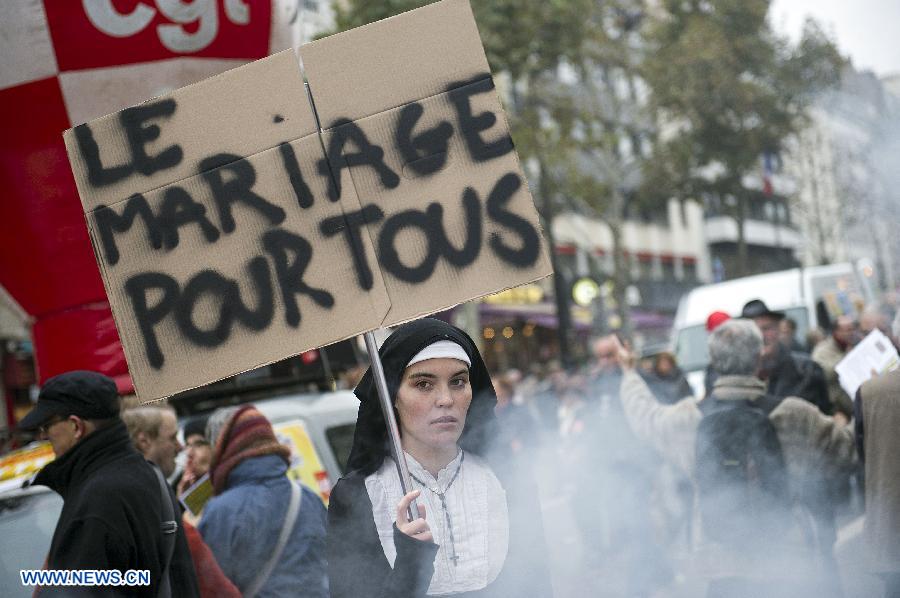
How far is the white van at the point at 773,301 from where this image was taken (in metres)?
12.5

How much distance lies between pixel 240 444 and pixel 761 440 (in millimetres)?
2082

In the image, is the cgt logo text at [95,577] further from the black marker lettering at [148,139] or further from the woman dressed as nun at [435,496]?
the black marker lettering at [148,139]

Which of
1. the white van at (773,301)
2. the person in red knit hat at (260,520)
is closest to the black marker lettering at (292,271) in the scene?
the person in red knit hat at (260,520)

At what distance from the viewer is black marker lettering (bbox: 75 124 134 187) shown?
3029 millimetres

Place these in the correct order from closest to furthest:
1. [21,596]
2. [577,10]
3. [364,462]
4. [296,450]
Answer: [364,462] → [21,596] → [296,450] → [577,10]

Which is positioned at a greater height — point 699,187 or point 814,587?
point 699,187

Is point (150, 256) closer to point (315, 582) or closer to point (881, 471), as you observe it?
point (315, 582)

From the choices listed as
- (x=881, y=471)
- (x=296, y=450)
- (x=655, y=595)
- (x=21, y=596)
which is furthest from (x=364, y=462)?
(x=655, y=595)

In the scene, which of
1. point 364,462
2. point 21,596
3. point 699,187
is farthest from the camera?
point 699,187

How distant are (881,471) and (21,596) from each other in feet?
10.6

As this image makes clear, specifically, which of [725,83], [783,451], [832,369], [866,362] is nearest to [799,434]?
[783,451]

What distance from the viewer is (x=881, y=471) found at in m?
4.18

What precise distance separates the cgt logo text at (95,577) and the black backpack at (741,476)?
2324 mm

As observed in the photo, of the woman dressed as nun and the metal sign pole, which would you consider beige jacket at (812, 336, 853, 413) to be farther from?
the metal sign pole
